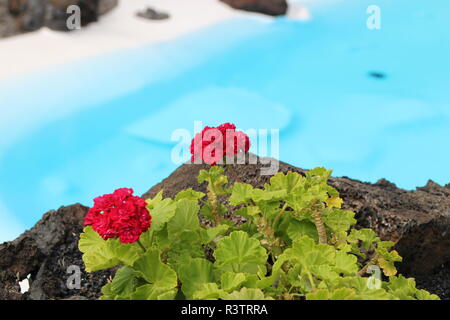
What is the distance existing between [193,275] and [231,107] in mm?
4640

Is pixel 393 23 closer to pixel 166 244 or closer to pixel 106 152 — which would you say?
pixel 106 152

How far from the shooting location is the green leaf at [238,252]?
1.84m

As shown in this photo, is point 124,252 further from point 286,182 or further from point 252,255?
point 286,182

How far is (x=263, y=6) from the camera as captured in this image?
26.9 feet

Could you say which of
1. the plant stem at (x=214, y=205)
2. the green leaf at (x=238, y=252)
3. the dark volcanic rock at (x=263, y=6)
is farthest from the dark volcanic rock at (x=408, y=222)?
the dark volcanic rock at (x=263, y=6)

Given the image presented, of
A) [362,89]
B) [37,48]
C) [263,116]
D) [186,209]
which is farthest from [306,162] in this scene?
[186,209]

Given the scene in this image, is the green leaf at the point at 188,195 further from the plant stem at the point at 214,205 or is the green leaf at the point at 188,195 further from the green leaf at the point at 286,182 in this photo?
the green leaf at the point at 286,182

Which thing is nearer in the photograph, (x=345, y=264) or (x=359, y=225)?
(x=345, y=264)

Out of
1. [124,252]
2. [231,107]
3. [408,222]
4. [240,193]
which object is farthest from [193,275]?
[231,107]

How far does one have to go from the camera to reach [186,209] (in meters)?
1.96

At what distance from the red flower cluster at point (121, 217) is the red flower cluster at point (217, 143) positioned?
43cm

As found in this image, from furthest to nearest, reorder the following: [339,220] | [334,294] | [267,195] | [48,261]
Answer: [48,261] → [339,220] → [267,195] → [334,294]

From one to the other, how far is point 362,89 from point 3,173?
4187 millimetres

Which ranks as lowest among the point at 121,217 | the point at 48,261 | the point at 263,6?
the point at 48,261
